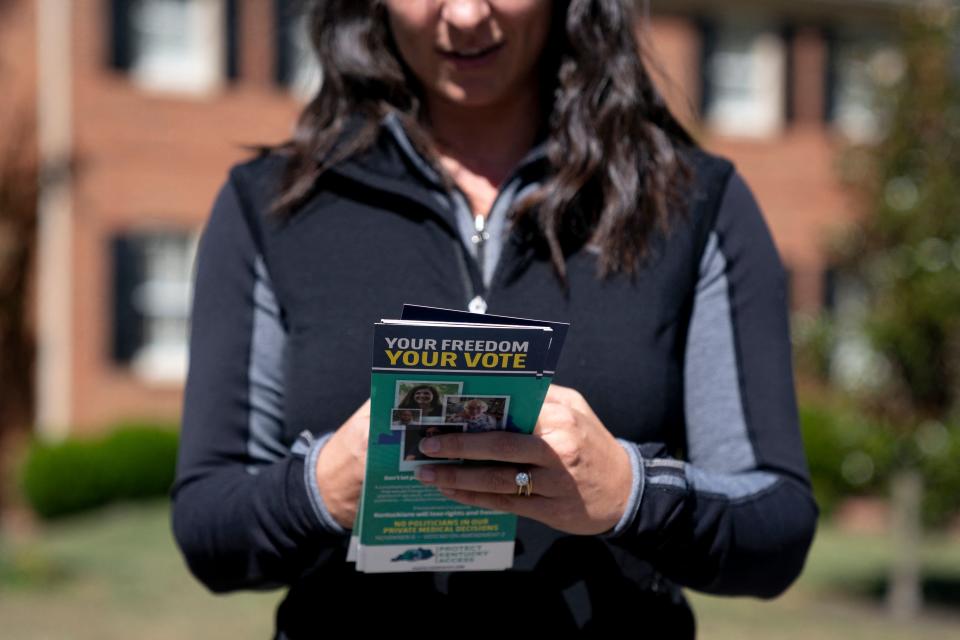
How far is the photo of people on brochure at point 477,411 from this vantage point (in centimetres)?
159

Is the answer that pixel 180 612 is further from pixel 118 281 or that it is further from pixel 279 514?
pixel 279 514

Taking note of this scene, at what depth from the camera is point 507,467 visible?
1668 millimetres

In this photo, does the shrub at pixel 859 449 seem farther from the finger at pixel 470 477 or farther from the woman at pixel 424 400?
the woman at pixel 424 400

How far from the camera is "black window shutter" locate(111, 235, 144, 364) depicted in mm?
14844

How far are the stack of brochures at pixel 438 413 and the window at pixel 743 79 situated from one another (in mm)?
15867

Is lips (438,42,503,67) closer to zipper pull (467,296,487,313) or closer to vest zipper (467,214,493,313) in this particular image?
vest zipper (467,214,493,313)

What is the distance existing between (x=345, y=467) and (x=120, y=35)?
13971 mm

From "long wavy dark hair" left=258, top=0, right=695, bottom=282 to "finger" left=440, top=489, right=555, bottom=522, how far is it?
376mm

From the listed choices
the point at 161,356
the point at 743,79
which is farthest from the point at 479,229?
the point at 743,79

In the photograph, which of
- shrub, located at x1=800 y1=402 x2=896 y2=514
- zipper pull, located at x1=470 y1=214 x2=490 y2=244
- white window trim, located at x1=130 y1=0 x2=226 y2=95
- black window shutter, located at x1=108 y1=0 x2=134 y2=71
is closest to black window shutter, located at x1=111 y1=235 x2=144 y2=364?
white window trim, located at x1=130 y1=0 x2=226 y2=95

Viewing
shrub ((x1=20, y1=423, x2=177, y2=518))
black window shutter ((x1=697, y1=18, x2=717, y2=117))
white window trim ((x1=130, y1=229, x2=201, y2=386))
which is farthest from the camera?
black window shutter ((x1=697, y1=18, x2=717, y2=117))

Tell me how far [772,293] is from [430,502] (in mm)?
625

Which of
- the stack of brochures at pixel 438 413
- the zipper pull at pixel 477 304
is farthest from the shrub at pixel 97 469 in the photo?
the stack of brochures at pixel 438 413

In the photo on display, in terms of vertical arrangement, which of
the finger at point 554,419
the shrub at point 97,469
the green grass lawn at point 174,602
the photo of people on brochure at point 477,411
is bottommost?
the shrub at point 97,469
